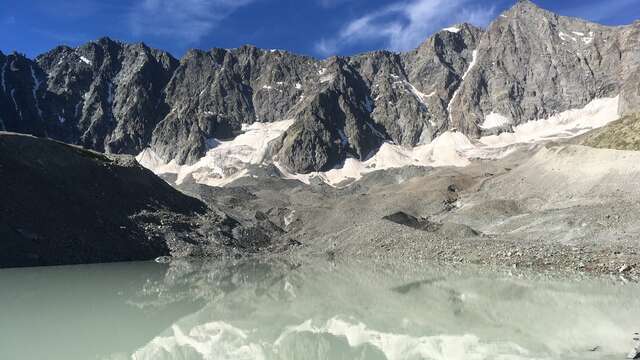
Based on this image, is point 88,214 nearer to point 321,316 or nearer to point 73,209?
point 73,209

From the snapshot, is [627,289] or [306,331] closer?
[306,331]

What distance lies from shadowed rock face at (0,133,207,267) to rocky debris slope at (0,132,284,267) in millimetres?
96

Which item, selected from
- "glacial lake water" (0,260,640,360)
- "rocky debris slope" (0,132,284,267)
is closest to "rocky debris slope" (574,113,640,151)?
"rocky debris slope" (0,132,284,267)

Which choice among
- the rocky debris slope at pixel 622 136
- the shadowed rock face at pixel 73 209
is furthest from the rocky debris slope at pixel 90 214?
the rocky debris slope at pixel 622 136

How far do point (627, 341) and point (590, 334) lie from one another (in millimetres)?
1753

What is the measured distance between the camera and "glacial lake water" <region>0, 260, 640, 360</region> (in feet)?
66.7

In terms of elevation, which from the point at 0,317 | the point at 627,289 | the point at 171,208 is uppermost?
the point at 171,208

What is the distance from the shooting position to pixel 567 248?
50094 mm

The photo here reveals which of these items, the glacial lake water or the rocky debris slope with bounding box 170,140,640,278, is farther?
the rocky debris slope with bounding box 170,140,640,278

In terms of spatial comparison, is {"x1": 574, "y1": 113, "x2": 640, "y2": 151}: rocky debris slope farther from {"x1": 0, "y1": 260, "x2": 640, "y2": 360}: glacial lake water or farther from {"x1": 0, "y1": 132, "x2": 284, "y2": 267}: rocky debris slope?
{"x1": 0, "y1": 260, "x2": 640, "y2": 360}: glacial lake water

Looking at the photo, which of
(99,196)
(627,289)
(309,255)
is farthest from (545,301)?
(99,196)

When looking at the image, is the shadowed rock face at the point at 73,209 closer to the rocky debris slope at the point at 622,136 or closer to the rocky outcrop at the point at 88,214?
the rocky outcrop at the point at 88,214

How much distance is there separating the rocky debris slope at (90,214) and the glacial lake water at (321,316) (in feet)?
36.2

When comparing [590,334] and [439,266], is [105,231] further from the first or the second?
[590,334]
